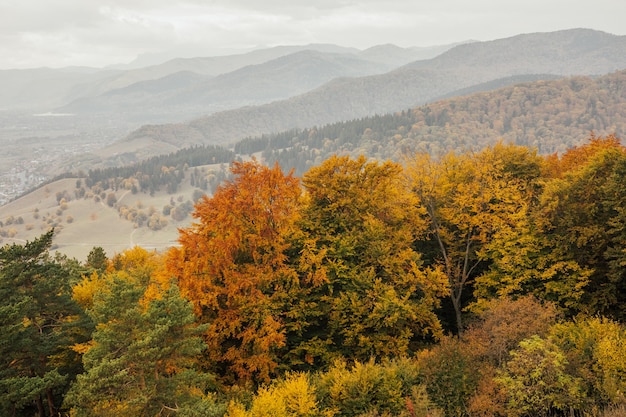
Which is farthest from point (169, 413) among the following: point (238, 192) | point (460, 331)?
point (460, 331)

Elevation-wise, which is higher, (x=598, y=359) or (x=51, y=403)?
(x=598, y=359)

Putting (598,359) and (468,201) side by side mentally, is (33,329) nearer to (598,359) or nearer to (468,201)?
A: (598,359)

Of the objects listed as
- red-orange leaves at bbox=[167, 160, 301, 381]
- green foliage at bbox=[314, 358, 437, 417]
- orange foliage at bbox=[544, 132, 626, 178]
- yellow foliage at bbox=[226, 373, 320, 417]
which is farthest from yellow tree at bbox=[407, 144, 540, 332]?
yellow foliage at bbox=[226, 373, 320, 417]

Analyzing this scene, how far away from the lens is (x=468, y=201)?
115ft

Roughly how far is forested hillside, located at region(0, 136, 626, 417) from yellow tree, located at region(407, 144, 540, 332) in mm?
185

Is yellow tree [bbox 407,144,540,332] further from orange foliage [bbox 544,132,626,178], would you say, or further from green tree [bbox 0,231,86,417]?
green tree [bbox 0,231,86,417]

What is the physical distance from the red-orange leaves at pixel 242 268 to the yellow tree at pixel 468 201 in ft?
40.7

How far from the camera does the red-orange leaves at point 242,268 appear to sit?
1070 inches

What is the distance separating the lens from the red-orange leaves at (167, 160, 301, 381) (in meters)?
27.2

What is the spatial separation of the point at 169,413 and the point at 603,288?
28.3 meters

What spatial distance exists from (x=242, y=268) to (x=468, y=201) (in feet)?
59.4

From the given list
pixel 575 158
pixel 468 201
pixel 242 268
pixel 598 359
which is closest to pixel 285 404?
pixel 242 268

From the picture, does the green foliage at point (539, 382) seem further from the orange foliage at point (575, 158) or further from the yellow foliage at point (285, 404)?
the orange foliage at point (575, 158)

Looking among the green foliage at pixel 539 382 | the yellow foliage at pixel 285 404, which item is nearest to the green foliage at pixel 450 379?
the green foliage at pixel 539 382
